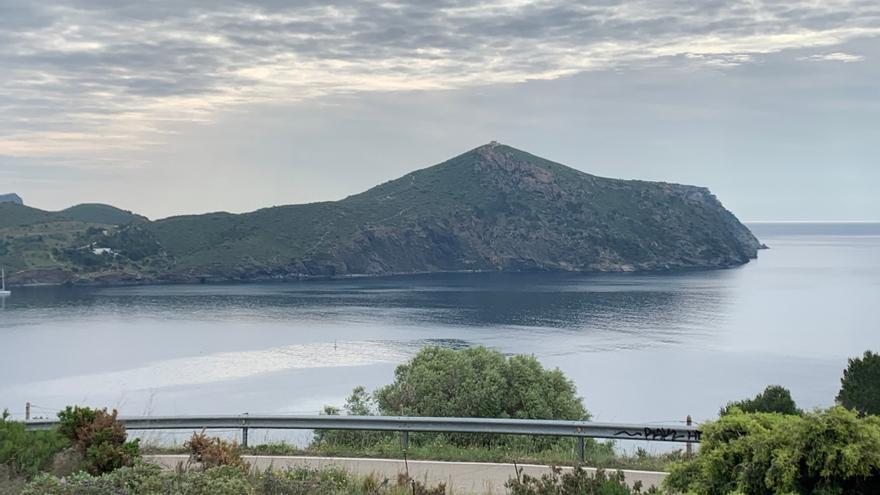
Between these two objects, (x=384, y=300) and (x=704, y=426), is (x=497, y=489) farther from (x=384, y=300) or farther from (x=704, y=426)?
(x=384, y=300)

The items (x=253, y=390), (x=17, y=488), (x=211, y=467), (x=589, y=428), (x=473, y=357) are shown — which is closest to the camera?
(x=17, y=488)

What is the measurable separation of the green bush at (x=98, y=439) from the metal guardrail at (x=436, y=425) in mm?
3977

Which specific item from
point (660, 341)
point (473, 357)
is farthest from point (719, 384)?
point (473, 357)

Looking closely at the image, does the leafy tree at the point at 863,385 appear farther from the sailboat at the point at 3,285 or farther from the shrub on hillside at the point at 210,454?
the sailboat at the point at 3,285

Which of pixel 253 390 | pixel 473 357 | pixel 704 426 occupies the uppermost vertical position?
pixel 704 426

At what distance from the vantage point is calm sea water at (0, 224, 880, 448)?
7338 centimetres

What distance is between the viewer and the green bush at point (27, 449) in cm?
1027

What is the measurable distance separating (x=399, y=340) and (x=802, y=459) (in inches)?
3876

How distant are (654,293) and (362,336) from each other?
76545 millimetres

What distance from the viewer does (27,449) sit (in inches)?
415

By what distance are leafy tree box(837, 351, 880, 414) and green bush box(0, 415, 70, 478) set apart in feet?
82.6

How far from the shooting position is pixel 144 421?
51.9 feet

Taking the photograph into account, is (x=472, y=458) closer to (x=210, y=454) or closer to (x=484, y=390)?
(x=210, y=454)

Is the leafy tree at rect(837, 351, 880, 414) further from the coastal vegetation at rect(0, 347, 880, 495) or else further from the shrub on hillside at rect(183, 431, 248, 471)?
the shrub on hillside at rect(183, 431, 248, 471)
